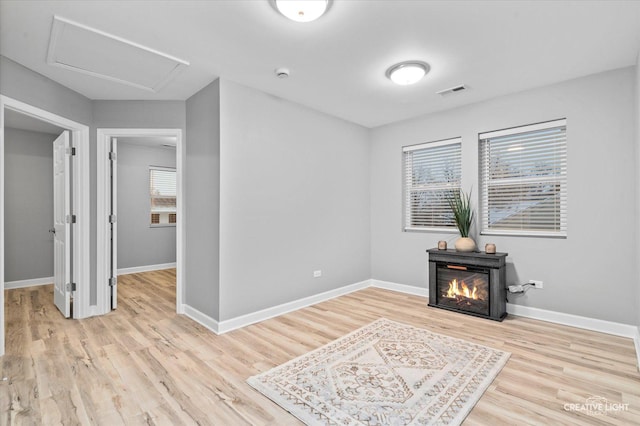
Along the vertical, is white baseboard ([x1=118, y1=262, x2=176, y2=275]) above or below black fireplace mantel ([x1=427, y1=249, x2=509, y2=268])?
below

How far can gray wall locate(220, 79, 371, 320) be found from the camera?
336cm

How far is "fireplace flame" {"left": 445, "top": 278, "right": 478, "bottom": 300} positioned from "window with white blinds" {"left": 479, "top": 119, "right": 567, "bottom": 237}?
0.75 metres

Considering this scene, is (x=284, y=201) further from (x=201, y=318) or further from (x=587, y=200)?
(x=587, y=200)

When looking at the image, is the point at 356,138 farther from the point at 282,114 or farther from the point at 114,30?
the point at 114,30

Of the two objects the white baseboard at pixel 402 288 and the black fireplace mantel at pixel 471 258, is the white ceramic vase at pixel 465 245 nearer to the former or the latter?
the black fireplace mantel at pixel 471 258

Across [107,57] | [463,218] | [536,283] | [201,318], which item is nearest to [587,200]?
[536,283]

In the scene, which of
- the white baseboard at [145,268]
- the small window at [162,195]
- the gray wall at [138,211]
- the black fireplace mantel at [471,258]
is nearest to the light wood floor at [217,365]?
the black fireplace mantel at [471,258]

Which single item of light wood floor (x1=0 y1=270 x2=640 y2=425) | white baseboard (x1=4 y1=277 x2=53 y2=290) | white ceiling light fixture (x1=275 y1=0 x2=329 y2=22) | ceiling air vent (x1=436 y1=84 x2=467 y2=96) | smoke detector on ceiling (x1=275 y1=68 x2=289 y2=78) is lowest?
light wood floor (x1=0 y1=270 x2=640 y2=425)

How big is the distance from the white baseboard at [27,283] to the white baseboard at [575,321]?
694 cm

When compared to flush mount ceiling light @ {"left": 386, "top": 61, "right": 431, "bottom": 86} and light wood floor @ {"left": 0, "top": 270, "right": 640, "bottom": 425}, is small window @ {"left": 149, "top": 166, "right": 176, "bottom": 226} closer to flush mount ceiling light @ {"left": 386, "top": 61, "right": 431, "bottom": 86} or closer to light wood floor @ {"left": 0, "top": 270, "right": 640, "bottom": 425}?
light wood floor @ {"left": 0, "top": 270, "right": 640, "bottom": 425}

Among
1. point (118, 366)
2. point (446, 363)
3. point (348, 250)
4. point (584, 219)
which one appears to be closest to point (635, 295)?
point (584, 219)

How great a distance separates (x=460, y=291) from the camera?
152 inches

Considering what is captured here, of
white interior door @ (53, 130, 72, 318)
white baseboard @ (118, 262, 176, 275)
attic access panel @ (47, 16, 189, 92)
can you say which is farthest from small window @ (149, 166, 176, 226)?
attic access panel @ (47, 16, 189, 92)

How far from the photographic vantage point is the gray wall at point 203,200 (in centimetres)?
331
